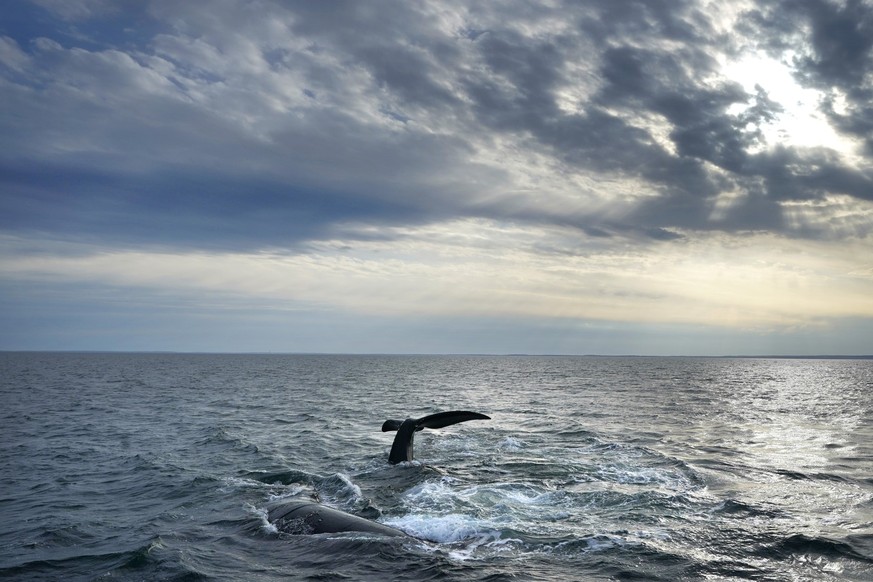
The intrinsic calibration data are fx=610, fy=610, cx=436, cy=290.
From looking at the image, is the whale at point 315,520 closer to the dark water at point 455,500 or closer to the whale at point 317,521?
the whale at point 317,521

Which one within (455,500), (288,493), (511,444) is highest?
(455,500)

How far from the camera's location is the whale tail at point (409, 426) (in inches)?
837

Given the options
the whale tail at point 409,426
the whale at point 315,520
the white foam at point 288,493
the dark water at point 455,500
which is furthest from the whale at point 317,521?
the whale tail at point 409,426

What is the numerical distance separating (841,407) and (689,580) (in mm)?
50608

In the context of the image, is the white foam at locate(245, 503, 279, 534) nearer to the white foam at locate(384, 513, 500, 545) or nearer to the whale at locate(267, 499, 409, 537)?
the whale at locate(267, 499, 409, 537)

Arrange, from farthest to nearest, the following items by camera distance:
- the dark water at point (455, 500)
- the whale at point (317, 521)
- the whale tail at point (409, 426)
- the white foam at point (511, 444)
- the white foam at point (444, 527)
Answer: the white foam at point (511, 444), the whale tail at point (409, 426), the whale at point (317, 521), the white foam at point (444, 527), the dark water at point (455, 500)

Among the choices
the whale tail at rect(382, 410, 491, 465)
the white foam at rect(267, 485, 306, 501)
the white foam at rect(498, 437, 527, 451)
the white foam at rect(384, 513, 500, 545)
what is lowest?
the white foam at rect(267, 485, 306, 501)

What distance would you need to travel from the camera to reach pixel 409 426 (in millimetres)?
22500

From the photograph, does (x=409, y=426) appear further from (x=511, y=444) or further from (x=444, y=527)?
(x=444, y=527)

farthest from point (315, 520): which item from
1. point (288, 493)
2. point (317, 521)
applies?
point (288, 493)

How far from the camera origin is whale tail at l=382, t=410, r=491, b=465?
69.8ft

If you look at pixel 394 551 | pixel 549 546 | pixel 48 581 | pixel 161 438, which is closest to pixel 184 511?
pixel 48 581

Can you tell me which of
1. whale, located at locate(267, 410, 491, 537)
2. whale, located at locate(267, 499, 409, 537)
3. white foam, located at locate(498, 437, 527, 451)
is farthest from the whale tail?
whale, located at locate(267, 499, 409, 537)

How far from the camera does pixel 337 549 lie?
1325 cm
